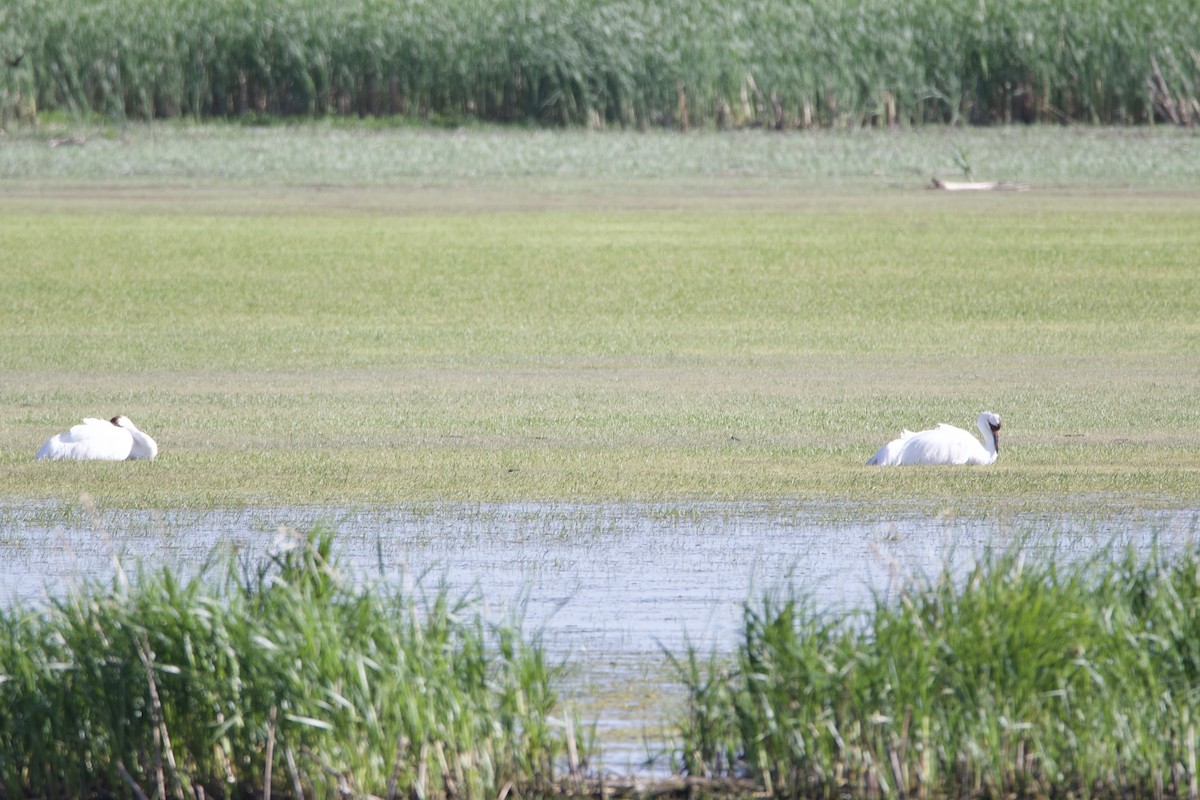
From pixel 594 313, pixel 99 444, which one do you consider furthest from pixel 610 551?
pixel 594 313

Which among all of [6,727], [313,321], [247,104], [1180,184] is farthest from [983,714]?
[247,104]

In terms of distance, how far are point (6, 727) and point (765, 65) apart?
98.4 ft

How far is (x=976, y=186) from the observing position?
103 ft

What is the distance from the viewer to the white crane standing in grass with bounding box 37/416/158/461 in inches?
526

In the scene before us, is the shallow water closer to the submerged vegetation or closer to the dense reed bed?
the submerged vegetation

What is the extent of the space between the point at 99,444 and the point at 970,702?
7.69 meters

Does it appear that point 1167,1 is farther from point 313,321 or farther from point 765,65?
point 313,321

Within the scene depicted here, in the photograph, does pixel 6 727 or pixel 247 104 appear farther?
pixel 247 104

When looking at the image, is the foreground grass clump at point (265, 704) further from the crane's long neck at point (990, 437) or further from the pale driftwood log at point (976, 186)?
the pale driftwood log at point (976, 186)

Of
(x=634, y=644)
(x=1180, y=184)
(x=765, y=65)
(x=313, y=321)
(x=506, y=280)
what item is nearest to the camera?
(x=634, y=644)

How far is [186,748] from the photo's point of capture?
23.4 feet

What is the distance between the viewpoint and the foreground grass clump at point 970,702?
689cm

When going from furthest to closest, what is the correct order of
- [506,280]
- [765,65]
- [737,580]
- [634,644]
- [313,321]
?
[765,65], [506,280], [313,321], [737,580], [634,644]

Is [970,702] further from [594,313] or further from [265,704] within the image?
[594,313]
